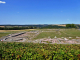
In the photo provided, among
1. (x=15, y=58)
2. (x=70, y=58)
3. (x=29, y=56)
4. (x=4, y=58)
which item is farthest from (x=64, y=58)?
(x=4, y=58)

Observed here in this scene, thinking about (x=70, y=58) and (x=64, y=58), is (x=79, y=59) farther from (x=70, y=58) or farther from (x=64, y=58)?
(x=64, y=58)

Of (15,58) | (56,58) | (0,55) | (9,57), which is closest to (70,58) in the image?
(56,58)

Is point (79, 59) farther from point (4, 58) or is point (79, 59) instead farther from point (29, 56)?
point (4, 58)

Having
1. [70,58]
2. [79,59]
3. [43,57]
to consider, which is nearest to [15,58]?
[43,57]

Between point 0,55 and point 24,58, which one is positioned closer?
Result: point 24,58

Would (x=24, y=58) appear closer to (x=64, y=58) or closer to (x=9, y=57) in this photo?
(x=9, y=57)

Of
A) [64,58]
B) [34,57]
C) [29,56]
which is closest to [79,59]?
[64,58]

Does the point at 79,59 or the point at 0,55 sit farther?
the point at 0,55
